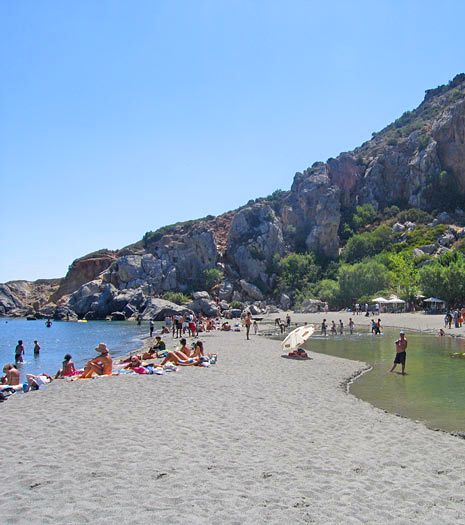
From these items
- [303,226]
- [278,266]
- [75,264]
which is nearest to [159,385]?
[278,266]

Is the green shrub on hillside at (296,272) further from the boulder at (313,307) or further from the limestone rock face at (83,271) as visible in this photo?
the limestone rock face at (83,271)

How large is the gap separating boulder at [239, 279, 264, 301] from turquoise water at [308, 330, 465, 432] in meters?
65.1

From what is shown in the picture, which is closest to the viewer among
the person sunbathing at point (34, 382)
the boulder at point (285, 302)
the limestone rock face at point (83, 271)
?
the person sunbathing at point (34, 382)

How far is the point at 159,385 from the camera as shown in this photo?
51.9 ft

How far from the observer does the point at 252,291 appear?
3878 inches

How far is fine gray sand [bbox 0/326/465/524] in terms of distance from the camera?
6.41 metres

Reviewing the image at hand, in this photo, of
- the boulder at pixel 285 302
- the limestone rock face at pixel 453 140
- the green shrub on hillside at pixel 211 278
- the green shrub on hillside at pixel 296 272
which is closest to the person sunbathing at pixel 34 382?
the boulder at pixel 285 302

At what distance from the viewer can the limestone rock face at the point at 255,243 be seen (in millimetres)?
103500

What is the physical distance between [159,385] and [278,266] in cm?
8800

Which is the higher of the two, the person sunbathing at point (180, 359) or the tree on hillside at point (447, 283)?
the tree on hillside at point (447, 283)

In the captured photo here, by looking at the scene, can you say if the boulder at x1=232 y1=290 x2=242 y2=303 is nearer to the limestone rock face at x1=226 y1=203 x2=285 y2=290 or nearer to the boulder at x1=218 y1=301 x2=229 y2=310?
the limestone rock face at x1=226 y1=203 x2=285 y2=290

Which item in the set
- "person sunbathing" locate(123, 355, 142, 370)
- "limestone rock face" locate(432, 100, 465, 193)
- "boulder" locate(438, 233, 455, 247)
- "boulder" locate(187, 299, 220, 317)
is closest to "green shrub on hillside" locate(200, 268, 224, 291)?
"boulder" locate(187, 299, 220, 317)

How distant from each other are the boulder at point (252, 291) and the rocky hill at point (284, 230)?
7.7 inches

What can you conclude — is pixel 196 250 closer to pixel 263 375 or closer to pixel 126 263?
pixel 126 263
